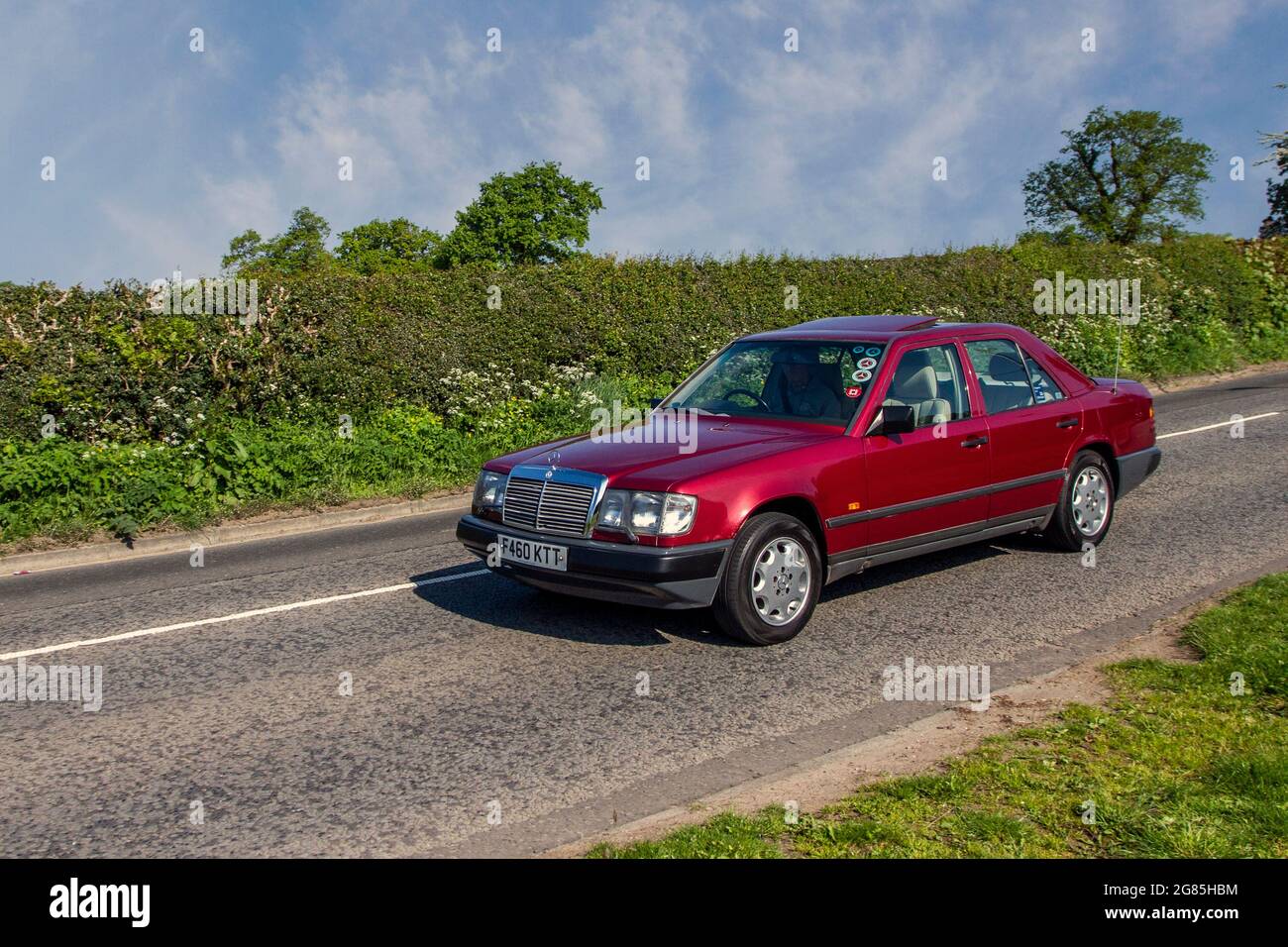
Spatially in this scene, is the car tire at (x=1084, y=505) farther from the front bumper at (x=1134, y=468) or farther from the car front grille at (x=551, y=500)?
the car front grille at (x=551, y=500)

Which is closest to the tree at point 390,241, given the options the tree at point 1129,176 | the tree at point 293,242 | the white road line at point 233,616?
the tree at point 293,242

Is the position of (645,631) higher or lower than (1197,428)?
lower

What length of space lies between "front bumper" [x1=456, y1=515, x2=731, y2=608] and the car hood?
38 centimetres

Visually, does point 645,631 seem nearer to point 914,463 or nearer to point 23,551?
point 914,463

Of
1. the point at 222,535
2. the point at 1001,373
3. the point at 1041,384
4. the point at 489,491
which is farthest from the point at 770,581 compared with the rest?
the point at 222,535

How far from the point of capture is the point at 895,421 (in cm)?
711

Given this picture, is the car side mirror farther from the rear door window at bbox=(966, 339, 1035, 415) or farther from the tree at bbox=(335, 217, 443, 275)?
the tree at bbox=(335, 217, 443, 275)

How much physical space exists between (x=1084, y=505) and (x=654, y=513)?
414 cm

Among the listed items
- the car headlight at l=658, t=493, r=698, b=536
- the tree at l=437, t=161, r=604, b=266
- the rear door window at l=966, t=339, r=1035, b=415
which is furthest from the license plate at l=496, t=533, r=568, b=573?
the tree at l=437, t=161, r=604, b=266

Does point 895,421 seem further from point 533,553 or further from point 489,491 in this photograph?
point 489,491

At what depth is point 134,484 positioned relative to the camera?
11430 millimetres
